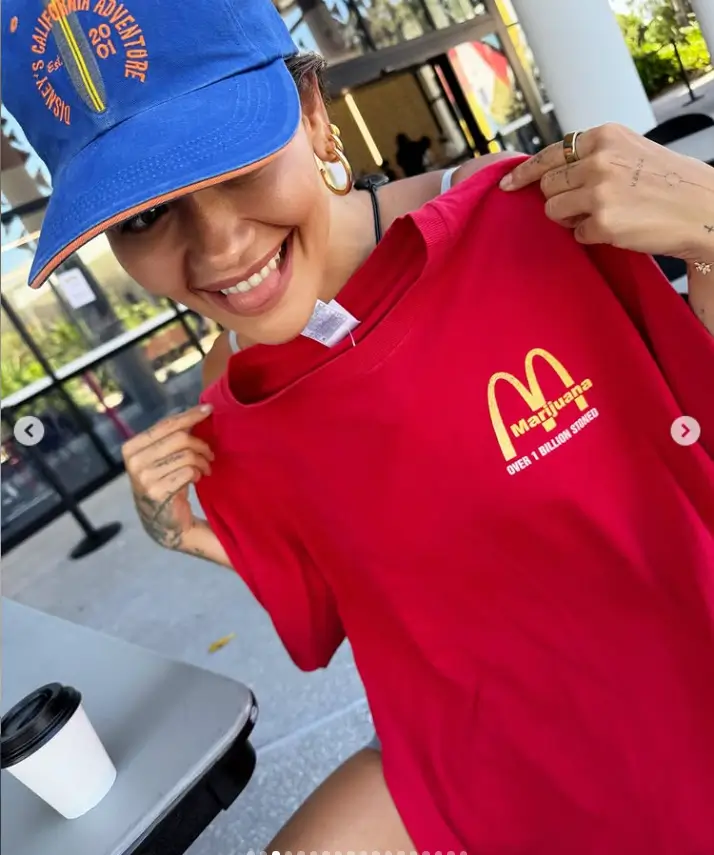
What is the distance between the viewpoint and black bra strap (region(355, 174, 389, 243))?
844 mm

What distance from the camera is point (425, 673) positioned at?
87 centimetres

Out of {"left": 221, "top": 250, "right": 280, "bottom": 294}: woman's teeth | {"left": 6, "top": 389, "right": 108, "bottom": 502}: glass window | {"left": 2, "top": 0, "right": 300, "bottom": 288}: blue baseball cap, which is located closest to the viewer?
{"left": 2, "top": 0, "right": 300, "bottom": 288}: blue baseball cap

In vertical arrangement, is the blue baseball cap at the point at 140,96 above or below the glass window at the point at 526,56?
above

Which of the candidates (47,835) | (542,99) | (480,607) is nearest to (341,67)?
(542,99)

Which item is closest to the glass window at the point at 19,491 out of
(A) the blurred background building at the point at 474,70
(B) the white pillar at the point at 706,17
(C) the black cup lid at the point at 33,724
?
(A) the blurred background building at the point at 474,70

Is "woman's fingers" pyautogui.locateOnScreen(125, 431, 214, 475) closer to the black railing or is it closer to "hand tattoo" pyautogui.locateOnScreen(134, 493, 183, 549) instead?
"hand tattoo" pyautogui.locateOnScreen(134, 493, 183, 549)

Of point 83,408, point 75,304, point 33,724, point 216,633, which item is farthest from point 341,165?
point 83,408

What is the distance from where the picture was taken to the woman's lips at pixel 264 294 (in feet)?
2.33

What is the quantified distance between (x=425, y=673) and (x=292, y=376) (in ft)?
1.24

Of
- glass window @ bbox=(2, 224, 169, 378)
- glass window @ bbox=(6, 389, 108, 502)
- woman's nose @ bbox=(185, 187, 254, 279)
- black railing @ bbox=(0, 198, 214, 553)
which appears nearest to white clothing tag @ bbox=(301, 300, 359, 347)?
woman's nose @ bbox=(185, 187, 254, 279)

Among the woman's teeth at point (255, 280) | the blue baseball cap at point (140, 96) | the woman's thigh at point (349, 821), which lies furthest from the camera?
the woman's thigh at point (349, 821)

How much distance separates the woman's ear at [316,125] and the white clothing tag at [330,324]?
15 cm

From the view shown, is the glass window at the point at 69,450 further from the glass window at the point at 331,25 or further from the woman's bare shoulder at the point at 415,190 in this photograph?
the woman's bare shoulder at the point at 415,190

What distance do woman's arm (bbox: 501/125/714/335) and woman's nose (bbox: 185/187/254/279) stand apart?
0.30m
